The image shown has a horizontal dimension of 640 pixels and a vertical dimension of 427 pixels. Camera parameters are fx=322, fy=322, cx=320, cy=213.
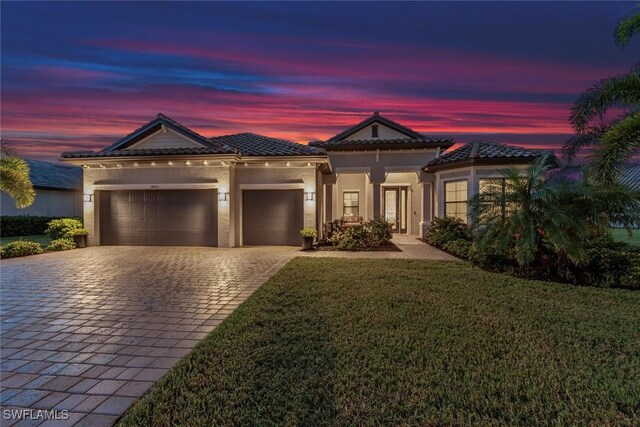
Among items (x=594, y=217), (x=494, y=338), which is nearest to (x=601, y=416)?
(x=494, y=338)

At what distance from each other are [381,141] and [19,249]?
1474 cm

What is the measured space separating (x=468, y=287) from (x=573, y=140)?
7.18 meters

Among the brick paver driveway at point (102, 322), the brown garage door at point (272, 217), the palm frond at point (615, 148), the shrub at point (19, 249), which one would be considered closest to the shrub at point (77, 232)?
the shrub at point (19, 249)

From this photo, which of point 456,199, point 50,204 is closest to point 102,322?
point 456,199

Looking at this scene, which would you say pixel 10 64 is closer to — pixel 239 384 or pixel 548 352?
pixel 239 384

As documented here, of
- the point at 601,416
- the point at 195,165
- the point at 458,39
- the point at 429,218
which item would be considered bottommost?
the point at 601,416

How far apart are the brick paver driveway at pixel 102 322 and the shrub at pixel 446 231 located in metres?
6.91

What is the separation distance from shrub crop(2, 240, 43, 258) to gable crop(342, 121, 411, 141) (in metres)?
14.0

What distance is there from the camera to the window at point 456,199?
45.4ft

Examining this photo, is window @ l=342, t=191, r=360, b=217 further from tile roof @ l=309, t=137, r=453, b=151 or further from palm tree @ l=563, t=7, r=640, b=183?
palm tree @ l=563, t=7, r=640, b=183

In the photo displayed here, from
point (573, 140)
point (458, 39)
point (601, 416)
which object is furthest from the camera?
point (458, 39)

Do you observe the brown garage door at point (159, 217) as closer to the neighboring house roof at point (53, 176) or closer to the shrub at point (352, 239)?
the shrub at point (352, 239)

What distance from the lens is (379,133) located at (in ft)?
56.9

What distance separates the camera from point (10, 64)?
38.6ft
